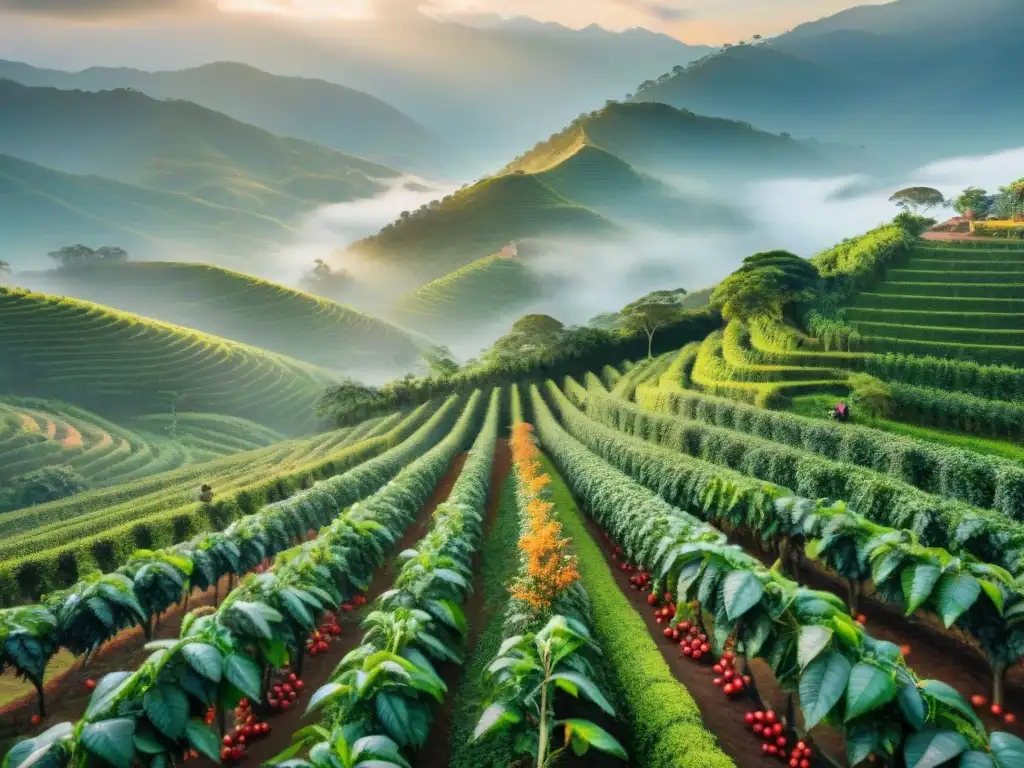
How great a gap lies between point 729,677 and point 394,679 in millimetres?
4340

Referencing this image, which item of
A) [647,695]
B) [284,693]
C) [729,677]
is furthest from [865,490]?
[284,693]

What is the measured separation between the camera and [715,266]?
16675 centimetres

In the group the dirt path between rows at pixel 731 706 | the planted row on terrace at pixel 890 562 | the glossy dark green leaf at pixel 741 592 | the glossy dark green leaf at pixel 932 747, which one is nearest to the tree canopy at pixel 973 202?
the planted row on terrace at pixel 890 562

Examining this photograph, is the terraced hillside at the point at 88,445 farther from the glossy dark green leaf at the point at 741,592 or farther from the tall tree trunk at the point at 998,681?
the tall tree trunk at the point at 998,681

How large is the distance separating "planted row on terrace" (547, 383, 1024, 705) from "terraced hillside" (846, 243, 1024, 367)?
21007 millimetres

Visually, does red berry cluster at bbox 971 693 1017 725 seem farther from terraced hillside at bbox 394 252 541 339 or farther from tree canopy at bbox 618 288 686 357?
terraced hillside at bbox 394 252 541 339

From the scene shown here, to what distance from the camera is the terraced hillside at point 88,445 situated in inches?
1668

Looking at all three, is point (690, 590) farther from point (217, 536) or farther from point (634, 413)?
point (634, 413)

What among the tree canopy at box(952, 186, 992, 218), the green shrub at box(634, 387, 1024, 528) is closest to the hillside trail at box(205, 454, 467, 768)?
the green shrub at box(634, 387, 1024, 528)

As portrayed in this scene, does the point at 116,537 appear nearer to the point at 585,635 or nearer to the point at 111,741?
the point at 111,741

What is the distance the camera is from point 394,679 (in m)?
4.63

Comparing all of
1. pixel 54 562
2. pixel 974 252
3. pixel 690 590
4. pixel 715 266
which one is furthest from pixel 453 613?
pixel 715 266

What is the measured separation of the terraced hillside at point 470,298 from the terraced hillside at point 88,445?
218ft

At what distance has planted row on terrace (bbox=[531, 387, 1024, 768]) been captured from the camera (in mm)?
3785
